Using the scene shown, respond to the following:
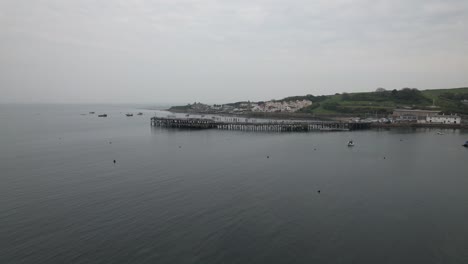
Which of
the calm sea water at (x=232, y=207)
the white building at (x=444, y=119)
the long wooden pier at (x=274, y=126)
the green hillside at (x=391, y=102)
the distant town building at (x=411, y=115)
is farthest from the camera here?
the green hillside at (x=391, y=102)

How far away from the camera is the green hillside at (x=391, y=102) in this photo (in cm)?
12006

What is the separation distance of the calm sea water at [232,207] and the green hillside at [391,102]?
254 feet

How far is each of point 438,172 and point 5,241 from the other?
4544cm

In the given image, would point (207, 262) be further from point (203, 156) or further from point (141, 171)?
point (203, 156)

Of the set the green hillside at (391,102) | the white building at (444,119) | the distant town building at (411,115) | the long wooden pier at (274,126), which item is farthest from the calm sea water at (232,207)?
the green hillside at (391,102)

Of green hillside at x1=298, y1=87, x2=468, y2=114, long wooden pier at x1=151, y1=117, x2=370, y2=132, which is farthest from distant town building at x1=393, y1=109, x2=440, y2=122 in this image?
long wooden pier at x1=151, y1=117, x2=370, y2=132

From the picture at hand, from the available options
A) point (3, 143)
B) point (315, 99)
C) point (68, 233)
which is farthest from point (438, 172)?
point (315, 99)

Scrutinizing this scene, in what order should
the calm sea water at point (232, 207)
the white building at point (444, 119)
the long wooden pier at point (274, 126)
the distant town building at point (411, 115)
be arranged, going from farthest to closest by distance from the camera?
the distant town building at point (411, 115) → the white building at point (444, 119) → the long wooden pier at point (274, 126) → the calm sea water at point (232, 207)

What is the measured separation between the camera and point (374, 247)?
20172mm

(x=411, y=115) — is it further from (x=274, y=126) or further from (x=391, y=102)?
(x=274, y=126)

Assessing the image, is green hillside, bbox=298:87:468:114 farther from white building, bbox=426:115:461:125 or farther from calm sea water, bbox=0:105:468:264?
calm sea water, bbox=0:105:468:264

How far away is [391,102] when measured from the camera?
13600cm

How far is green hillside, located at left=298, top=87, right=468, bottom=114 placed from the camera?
394 ft

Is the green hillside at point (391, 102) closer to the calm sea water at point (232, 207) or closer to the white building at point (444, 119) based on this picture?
the white building at point (444, 119)
